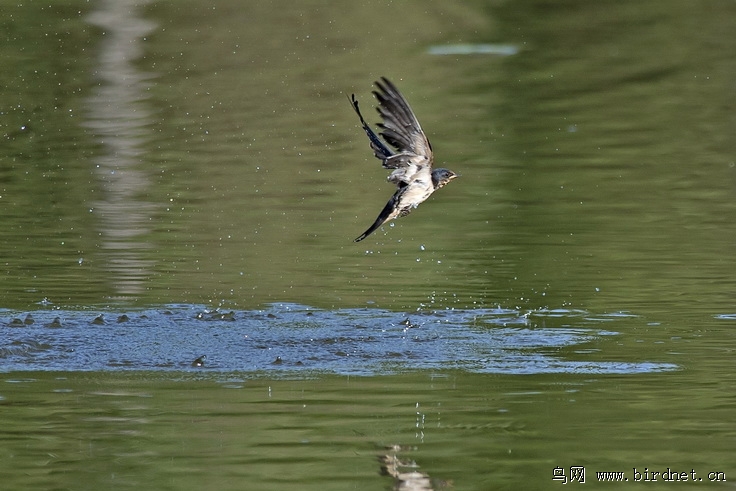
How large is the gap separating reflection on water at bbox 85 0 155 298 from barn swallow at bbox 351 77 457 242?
96.6 inches

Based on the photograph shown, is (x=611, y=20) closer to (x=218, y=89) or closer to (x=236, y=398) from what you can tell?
(x=218, y=89)

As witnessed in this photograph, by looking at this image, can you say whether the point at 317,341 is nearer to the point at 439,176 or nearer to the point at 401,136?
the point at 439,176

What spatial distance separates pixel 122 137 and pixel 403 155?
391 inches

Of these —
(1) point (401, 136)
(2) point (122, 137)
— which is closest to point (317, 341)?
(1) point (401, 136)

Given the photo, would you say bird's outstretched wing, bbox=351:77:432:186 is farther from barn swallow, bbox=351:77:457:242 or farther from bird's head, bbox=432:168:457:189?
bird's head, bbox=432:168:457:189

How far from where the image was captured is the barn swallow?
8.70 meters

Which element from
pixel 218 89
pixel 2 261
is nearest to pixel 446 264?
pixel 2 261

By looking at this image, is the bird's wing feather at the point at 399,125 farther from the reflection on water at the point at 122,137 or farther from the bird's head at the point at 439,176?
the reflection on water at the point at 122,137

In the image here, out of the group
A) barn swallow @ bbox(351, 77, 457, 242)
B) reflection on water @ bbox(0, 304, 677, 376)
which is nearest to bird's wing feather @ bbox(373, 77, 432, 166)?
barn swallow @ bbox(351, 77, 457, 242)

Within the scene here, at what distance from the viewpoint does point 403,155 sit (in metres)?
8.87

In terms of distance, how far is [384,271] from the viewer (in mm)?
11492

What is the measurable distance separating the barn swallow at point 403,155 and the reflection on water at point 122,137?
245cm

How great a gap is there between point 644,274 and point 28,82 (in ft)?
44.1

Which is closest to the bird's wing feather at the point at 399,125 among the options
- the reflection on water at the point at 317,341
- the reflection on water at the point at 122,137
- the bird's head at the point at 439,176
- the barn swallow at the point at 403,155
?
the barn swallow at the point at 403,155
